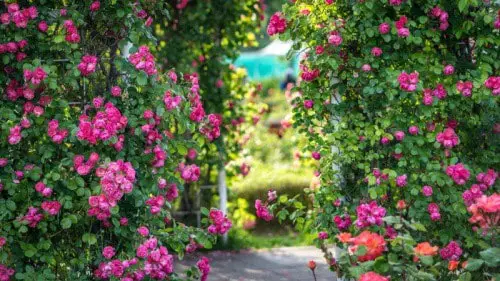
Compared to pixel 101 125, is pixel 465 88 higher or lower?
higher

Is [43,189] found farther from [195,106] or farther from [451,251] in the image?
[451,251]

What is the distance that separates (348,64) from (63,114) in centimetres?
153

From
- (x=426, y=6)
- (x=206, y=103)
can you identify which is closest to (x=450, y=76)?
(x=426, y=6)

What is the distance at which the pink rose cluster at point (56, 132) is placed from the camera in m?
4.21

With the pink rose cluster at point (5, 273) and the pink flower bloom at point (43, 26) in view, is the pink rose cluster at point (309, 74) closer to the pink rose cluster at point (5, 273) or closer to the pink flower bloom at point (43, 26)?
the pink flower bloom at point (43, 26)

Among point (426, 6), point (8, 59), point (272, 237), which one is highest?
point (426, 6)

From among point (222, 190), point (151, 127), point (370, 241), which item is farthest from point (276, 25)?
point (222, 190)

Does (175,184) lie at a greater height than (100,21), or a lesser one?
lesser

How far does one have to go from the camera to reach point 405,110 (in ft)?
15.4

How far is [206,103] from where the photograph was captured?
7.18 metres

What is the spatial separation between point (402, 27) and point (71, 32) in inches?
65.9

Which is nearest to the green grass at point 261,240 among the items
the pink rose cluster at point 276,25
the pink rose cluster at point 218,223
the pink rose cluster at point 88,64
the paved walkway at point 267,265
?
the paved walkway at point 267,265

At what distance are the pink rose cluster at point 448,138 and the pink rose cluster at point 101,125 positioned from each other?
1.61 metres

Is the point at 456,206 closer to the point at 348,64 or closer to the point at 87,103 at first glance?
the point at 348,64
